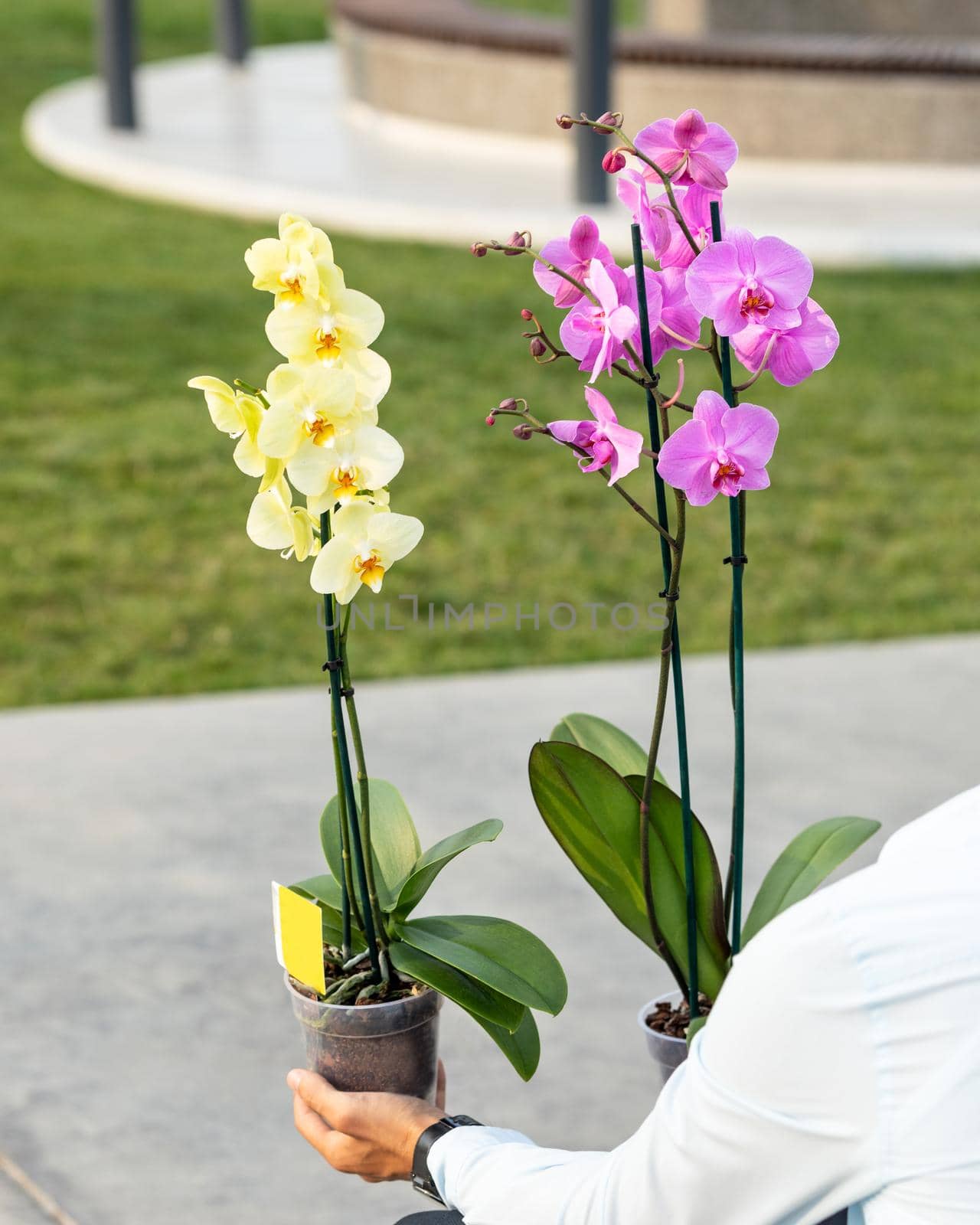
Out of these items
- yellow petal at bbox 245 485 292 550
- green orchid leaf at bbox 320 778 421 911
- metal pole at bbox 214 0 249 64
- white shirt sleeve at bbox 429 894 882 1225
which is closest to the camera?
white shirt sleeve at bbox 429 894 882 1225

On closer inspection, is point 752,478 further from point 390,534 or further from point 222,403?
point 222,403

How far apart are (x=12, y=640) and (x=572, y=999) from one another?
1.89m

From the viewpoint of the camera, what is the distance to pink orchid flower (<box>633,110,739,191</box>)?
135 centimetres

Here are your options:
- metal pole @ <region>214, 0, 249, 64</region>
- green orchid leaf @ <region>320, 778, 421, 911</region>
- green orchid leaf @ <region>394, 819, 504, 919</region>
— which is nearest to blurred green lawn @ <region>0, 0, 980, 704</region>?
green orchid leaf @ <region>320, 778, 421, 911</region>

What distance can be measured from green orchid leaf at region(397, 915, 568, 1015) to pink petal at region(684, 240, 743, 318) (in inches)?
21.7

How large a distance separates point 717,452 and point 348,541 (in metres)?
0.29

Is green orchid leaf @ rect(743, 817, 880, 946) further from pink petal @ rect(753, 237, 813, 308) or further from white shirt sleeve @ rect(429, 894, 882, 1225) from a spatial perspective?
pink petal @ rect(753, 237, 813, 308)

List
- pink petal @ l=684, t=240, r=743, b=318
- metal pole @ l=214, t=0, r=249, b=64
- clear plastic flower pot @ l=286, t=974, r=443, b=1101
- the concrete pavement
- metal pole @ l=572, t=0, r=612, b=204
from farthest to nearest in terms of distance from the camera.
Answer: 1. metal pole @ l=214, t=0, r=249, b=64
2. metal pole @ l=572, t=0, r=612, b=204
3. the concrete pavement
4. clear plastic flower pot @ l=286, t=974, r=443, b=1101
5. pink petal @ l=684, t=240, r=743, b=318

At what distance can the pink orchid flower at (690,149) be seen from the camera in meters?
1.35

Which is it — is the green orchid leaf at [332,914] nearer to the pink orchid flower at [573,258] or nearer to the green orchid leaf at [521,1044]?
the green orchid leaf at [521,1044]

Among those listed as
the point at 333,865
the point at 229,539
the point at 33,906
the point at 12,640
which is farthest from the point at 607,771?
the point at 229,539

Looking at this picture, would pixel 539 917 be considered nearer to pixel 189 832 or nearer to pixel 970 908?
pixel 189 832
